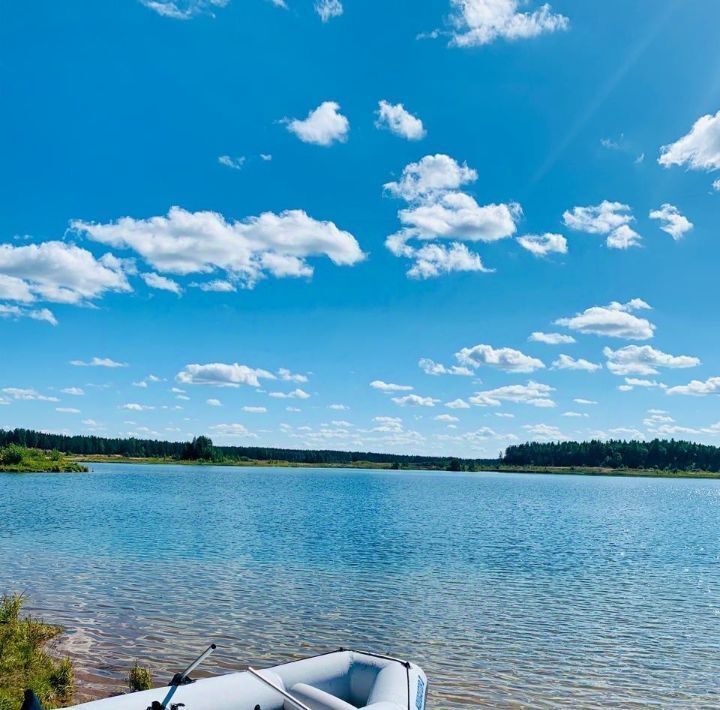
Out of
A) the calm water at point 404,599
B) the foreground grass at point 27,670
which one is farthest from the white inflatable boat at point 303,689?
the calm water at point 404,599

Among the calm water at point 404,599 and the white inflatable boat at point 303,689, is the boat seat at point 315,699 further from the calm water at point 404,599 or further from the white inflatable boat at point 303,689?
the calm water at point 404,599

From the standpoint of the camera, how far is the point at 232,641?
16.8m

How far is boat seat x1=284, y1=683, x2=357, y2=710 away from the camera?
1001 centimetres

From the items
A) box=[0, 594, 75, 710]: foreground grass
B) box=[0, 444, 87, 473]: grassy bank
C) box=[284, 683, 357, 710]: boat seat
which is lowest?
box=[0, 444, 87, 473]: grassy bank

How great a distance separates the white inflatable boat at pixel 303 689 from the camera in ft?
31.6

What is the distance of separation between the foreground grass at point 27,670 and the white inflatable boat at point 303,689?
2378 mm

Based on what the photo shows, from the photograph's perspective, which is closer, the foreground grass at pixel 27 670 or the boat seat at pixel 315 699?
→ the boat seat at pixel 315 699

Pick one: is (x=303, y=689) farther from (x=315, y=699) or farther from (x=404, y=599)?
(x=404, y=599)

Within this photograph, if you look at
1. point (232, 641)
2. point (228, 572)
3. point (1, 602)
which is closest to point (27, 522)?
point (228, 572)

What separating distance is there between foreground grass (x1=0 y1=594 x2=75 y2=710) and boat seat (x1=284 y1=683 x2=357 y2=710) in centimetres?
423

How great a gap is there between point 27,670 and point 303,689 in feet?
Result: 18.8

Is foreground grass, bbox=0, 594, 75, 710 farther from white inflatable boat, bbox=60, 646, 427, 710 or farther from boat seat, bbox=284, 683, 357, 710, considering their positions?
boat seat, bbox=284, 683, 357, 710

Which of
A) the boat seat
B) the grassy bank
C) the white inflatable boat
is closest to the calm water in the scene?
the white inflatable boat

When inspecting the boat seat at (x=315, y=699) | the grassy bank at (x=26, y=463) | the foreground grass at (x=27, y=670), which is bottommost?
the grassy bank at (x=26, y=463)
